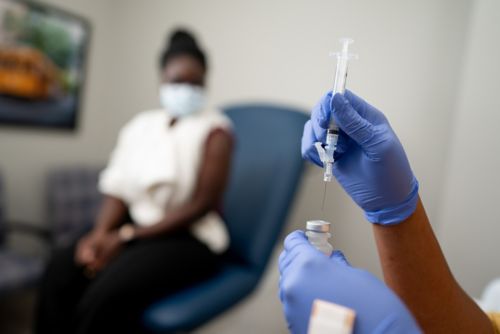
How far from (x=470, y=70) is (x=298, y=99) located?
0.67 meters

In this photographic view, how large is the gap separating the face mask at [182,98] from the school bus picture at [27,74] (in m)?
0.87

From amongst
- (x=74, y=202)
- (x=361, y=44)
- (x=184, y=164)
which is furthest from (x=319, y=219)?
(x=74, y=202)

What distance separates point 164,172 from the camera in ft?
3.29

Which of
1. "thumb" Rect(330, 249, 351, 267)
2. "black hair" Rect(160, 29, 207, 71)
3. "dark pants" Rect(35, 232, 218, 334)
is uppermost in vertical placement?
"black hair" Rect(160, 29, 207, 71)

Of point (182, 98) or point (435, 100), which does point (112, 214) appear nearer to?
point (182, 98)

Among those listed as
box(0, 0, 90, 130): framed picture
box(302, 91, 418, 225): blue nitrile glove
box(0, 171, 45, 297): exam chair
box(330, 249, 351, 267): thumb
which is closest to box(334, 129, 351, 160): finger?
box(302, 91, 418, 225): blue nitrile glove

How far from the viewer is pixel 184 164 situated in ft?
3.47

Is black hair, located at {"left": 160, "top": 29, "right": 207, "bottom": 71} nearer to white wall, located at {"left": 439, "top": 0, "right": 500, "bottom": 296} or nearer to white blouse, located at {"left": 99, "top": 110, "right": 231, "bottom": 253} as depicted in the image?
white blouse, located at {"left": 99, "top": 110, "right": 231, "bottom": 253}

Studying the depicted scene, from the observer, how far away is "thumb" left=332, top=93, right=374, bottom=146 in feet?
1.04

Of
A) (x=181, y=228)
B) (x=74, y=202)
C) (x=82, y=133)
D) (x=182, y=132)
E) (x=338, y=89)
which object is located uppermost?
(x=338, y=89)

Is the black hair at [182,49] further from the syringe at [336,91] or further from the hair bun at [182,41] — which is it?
the syringe at [336,91]

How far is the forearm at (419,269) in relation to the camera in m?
0.37

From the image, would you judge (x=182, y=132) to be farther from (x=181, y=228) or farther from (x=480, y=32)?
(x=480, y=32)

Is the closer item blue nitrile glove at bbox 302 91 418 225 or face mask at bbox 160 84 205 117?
blue nitrile glove at bbox 302 91 418 225
